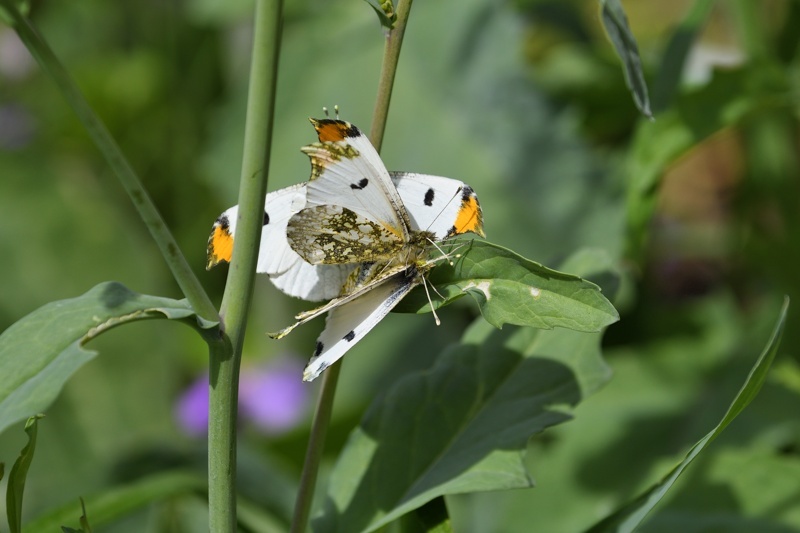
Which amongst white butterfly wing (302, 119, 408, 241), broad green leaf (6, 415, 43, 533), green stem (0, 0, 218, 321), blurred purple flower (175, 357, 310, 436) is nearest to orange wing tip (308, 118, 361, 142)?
white butterfly wing (302, 119, 408, 241)

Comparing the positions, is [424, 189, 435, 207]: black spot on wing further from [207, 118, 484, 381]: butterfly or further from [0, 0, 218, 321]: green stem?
[0, 0, 218, 321]: green stem

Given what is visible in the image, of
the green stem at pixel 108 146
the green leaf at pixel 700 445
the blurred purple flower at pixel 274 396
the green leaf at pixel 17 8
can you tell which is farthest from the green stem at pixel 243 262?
the blurred purple flower at pixel 274 396

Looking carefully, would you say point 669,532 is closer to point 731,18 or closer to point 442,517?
point 442,517

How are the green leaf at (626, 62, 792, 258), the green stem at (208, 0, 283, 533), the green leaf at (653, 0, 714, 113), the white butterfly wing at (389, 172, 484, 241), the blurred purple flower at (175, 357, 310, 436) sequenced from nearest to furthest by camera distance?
the green stem at (208, 0, 283, 533)
the white butterfly wing at (389, 172, 484, 241)
the green leaf at (653, 0, 714, 113)
the green leaf at (626, 62, 792, 258)
the blurred purple flower at (175, 357, 310, 436)

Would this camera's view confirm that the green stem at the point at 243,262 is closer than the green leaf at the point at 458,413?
Yes

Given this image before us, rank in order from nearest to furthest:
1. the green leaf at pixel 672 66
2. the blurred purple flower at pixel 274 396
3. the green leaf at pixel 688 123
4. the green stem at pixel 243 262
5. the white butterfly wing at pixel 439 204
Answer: the green stem at pixel 243 262, the white butterfly wing at pixel 439 204, the green leaf at pixel 672 66, the green leaf at pixel 688 123, the blurred purple flower at pixel 274 396

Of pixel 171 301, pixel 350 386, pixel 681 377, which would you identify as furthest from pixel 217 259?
pixel 350 386

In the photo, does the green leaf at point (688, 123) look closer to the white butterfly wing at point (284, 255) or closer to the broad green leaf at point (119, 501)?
the white butterfly wing at point (284, 255)
